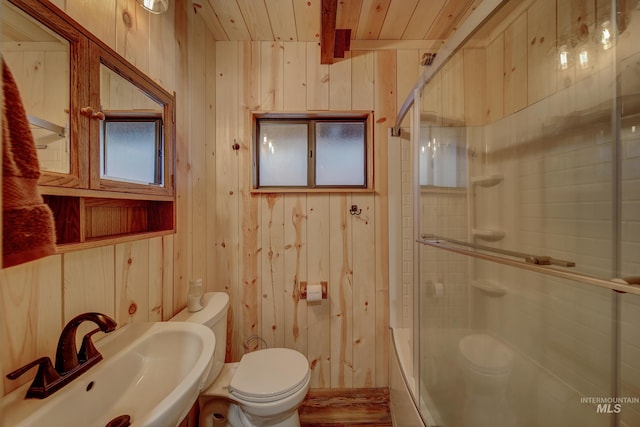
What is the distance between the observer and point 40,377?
588mm

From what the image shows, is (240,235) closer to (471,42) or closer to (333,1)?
(333,1)

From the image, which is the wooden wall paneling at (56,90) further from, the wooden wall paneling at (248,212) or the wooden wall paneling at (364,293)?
the wooden wall paneling at (364,293)

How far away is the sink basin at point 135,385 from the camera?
1.82 ft

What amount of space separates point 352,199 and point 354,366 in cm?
113

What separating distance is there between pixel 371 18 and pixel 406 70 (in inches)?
15.3

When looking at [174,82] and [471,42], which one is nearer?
[471,42]

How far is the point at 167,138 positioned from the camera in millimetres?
1029

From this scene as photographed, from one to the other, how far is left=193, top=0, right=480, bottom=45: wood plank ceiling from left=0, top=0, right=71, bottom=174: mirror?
1030 mm

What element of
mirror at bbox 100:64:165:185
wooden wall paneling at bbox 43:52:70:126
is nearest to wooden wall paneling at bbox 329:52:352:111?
mirror at bbox 100:64:165:185

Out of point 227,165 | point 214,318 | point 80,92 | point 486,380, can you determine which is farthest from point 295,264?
point 80,92

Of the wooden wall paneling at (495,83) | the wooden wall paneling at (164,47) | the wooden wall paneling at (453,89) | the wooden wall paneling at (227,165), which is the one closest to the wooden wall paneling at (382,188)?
the wooden wall paneling at (453,89)

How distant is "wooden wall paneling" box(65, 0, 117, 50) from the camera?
0.74 meters

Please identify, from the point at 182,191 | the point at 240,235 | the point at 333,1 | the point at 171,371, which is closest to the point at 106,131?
the point at 182,191

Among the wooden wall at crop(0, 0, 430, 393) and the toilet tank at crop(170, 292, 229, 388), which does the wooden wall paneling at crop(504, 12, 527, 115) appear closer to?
the wooden wall at crop(0, 0, 430, 393)
